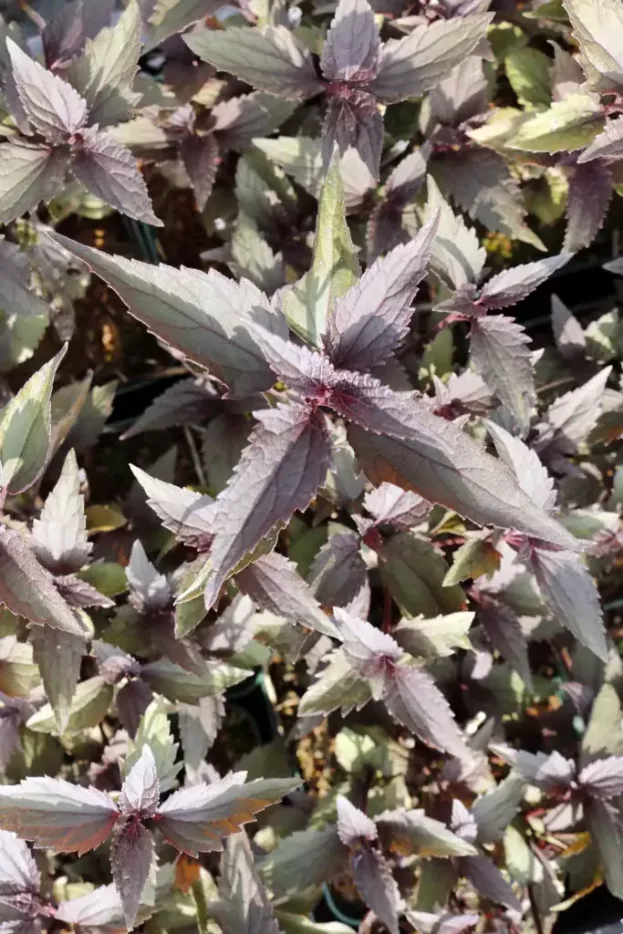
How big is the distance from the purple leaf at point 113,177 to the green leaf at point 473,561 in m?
0.61

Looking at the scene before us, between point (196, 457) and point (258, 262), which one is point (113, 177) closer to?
point (258, 262)

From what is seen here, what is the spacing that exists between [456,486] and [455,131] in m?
0.78

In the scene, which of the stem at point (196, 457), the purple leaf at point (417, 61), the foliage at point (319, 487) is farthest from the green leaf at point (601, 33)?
the stem at point (196, 457)

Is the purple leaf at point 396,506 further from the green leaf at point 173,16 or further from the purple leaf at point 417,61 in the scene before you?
the green leaf at point 173,16

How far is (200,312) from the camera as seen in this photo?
0.69 metres

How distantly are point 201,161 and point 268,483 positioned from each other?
0.77 metres

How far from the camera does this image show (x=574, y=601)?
0.94 m

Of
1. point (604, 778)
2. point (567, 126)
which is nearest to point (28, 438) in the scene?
point (567, 126)

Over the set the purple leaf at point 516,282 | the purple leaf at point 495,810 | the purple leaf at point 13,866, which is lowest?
the purple leaf at point 495,810

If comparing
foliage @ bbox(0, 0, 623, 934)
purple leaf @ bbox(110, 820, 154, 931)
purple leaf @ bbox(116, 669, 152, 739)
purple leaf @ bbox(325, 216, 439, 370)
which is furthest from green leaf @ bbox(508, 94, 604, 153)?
purple leaf @ bbox(110, 820, 154, 931)

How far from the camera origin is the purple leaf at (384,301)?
0.68 metres

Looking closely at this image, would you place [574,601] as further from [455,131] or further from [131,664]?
[455,131]

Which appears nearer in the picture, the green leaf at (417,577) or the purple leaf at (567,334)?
the green leaf at (417,577)

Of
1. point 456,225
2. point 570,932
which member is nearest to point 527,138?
point 456,225
